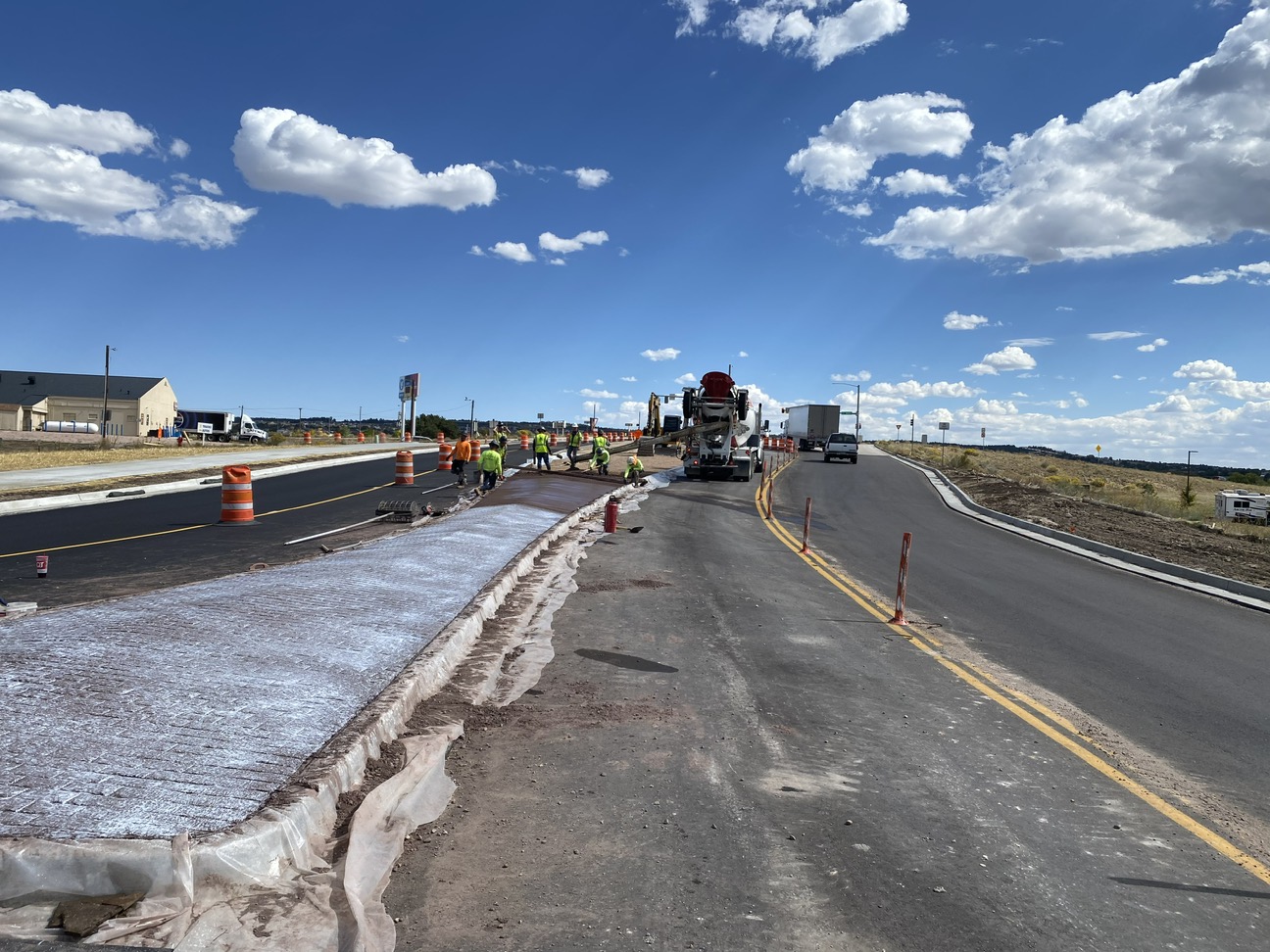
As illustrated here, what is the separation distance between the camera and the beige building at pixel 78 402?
86125mm

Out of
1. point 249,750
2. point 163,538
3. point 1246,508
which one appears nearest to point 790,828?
point 249,750

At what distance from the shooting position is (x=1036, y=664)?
860 cm

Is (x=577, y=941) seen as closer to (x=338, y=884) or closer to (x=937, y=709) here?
(x=338, y=884)

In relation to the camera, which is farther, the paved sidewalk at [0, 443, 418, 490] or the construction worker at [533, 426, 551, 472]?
the construction worker at [533, 426, 551, 472]

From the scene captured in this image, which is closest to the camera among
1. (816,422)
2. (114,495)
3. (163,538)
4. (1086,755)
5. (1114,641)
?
(1086,755)

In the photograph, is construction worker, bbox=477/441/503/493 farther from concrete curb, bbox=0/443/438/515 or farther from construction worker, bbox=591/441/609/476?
concrete curb, bbox=0/443/438/515

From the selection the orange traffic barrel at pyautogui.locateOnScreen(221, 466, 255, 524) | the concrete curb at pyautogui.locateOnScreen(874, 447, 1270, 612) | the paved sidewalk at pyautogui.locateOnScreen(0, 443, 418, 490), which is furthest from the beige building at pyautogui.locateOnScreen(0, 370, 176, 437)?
the concrete curb at pyautogui.locateOnScreen(874, 447, 1270, 612)

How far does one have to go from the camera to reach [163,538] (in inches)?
587

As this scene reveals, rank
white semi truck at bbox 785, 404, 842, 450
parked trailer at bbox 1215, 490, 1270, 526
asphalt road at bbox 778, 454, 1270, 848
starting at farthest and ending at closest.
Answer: white semi truck at bbox 785, 404, 842, 450, parked trailer at bbox 1215, 490, 1270, 526, asphalt road at bbox 778, 454, 1270, 848

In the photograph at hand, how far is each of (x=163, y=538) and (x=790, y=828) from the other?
45.0ft

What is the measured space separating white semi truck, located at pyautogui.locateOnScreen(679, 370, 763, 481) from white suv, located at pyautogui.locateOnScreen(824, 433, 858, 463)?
59.8ft

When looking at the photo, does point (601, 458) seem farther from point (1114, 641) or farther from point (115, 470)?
point (1114, 641)

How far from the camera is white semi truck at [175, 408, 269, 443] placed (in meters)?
72.7

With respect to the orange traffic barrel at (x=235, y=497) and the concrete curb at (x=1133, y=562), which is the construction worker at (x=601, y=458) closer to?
the concrete curb at (x=1133, y=562)
